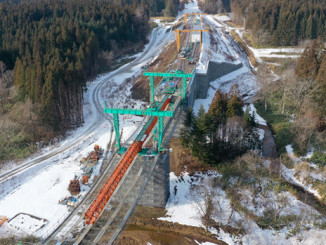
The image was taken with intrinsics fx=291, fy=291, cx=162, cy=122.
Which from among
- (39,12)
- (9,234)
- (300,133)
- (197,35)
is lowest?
(9,234)

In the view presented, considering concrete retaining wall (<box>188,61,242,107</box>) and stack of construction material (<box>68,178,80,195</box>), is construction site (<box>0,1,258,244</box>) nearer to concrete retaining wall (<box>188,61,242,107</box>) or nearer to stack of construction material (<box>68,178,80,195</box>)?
stack of construction material (<box>68,178,80,195</box>)

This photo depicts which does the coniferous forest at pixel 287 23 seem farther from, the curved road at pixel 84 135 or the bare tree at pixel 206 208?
the bare tree at pixel 206 208

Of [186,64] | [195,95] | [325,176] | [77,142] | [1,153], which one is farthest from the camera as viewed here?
[186,64]

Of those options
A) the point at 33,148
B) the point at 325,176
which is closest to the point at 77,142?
the point at 33,148

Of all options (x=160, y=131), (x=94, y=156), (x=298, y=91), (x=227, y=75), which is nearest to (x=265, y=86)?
(x=298, y=91)

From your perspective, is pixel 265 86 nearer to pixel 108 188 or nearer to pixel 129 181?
pixel 129 181

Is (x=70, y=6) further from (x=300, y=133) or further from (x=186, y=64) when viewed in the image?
(x=300, y=133)
